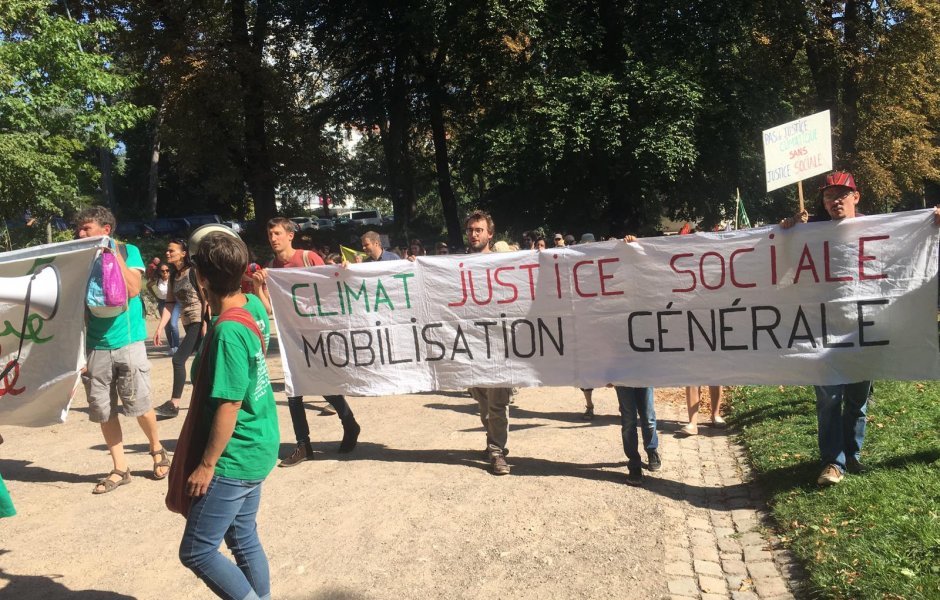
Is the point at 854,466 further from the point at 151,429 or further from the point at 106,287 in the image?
the point at 106,287

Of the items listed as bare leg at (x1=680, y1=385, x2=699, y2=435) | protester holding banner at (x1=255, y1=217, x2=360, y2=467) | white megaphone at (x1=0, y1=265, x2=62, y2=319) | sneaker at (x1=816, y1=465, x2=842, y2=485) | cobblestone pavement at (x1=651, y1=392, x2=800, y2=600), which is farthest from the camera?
bare leg at (x1=680, y1=385, x2=699, y2=435)

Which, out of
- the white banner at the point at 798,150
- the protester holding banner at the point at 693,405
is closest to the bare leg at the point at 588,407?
the protester holding banner at the point at 693,405

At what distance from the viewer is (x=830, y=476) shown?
5066mm

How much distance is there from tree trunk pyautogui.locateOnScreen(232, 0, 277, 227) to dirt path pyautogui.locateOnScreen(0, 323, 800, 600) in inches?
945

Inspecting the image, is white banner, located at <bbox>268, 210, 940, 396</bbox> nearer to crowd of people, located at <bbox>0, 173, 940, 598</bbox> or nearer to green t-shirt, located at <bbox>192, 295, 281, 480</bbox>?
crowd of people, located at <bbox>0, 173, 940, 598</bbox>

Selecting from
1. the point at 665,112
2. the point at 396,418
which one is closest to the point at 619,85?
the point at 665,112

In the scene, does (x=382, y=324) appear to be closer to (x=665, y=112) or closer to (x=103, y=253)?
(x=103, y=253)

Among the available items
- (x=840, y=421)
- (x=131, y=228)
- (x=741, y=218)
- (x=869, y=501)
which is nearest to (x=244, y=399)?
(x=869, y=501)

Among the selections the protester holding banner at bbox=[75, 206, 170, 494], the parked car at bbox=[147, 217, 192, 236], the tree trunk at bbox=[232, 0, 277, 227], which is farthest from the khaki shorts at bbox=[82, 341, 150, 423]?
the parked car at bbox=[147, 217, 192, 236]

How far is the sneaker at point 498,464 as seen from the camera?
20.0ft

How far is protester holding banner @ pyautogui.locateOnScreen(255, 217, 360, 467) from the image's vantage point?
649 centimetres

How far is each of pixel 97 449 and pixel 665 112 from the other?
1699 centimetres

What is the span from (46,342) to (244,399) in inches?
125

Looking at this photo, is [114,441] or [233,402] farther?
[114,441]
